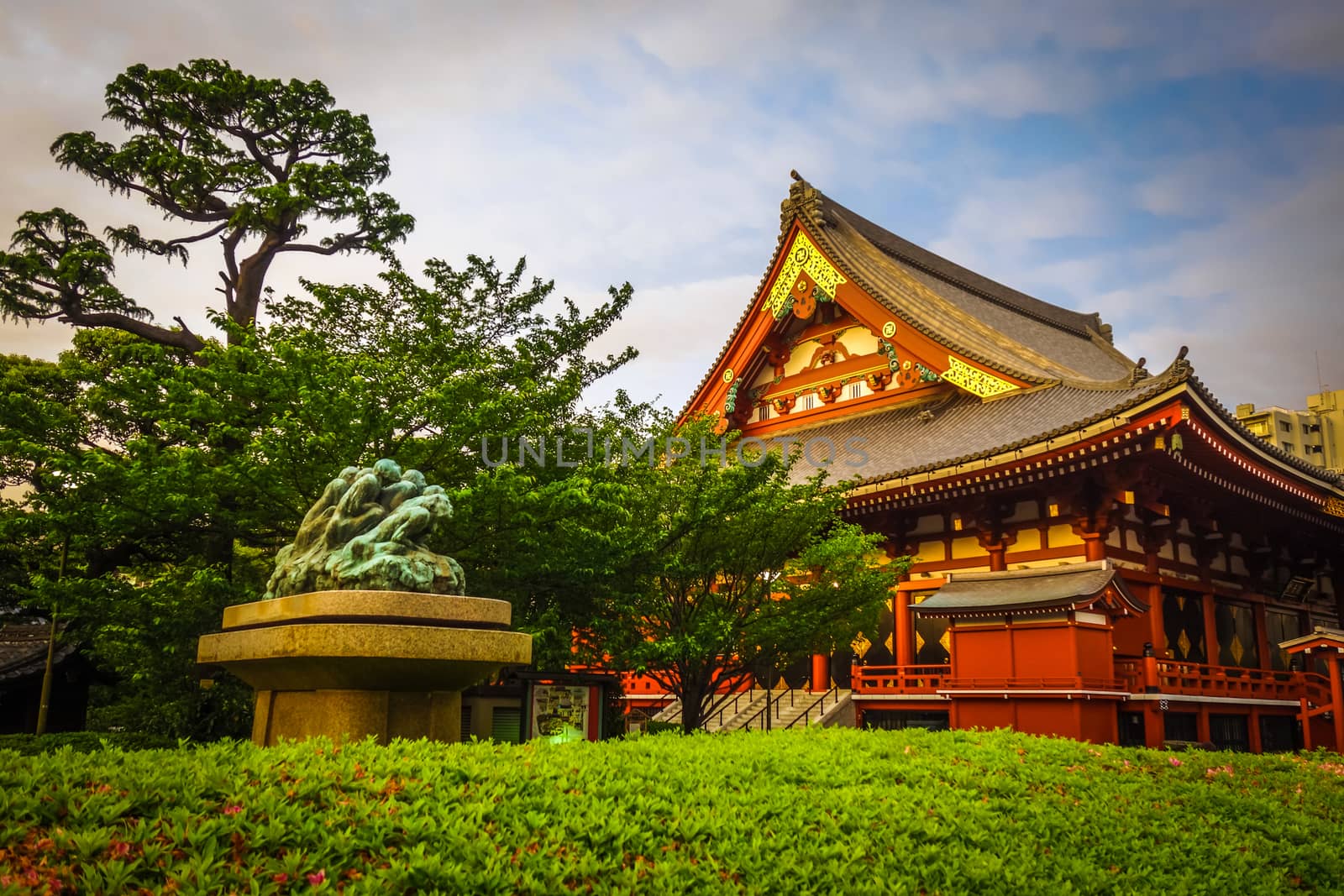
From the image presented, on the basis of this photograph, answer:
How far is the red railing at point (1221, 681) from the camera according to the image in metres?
16.5

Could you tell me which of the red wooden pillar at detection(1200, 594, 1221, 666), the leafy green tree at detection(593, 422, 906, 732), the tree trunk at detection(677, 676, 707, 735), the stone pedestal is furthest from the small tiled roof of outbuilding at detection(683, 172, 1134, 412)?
the stone pedestal

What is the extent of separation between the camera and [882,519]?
20172mm

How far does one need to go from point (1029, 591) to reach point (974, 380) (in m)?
7.17

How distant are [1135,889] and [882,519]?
14.3m

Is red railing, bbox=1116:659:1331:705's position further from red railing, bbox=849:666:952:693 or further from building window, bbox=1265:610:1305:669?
red railing, bbox=849:666:952:693

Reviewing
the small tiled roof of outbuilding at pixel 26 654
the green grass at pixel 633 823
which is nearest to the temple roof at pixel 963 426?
the green grass at pixel 633 823

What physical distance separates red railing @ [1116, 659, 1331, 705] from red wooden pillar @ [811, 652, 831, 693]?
6.12m

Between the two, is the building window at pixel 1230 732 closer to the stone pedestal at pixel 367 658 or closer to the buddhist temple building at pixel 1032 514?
the buddhist temple building at pixel 1032 514

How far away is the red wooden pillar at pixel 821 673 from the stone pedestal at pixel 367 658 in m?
13.9

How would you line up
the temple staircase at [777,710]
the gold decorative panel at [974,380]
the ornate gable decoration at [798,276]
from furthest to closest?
the ornate gable decoration at [798,276]
the gold decorative panel at [974,380]
the temple staircase at [777,710]

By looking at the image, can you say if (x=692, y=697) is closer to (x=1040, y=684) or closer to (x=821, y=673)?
(x=1040, y=684)

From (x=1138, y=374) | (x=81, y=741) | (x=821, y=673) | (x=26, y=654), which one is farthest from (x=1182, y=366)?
(x=26, y=654)

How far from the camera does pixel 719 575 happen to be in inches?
566

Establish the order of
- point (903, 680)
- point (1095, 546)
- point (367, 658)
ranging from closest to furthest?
1. point (367, 658)
2. point (1095, 546)
3. point (903, 680)
